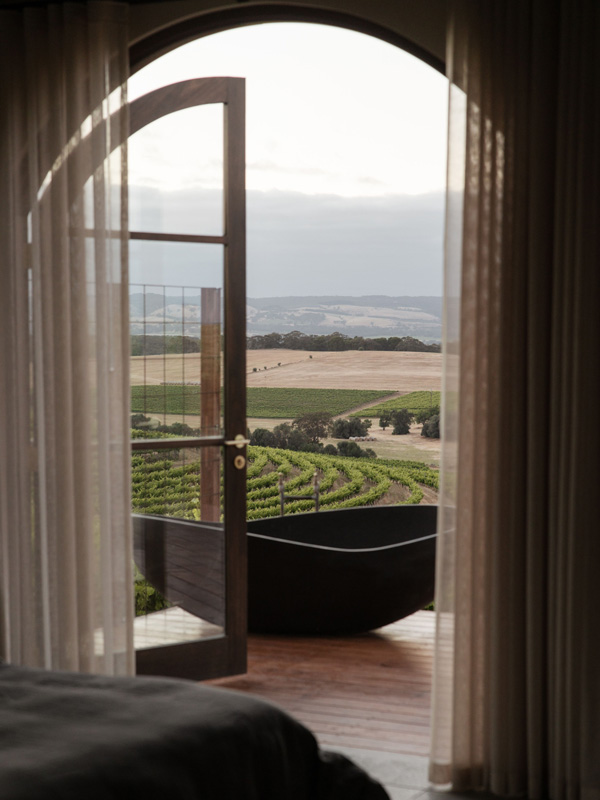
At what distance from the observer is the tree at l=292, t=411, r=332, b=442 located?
1029 centimetres

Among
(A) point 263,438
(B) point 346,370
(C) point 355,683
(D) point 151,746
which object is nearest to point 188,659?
(C) point 355,683

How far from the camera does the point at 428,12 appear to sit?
9.82 ft

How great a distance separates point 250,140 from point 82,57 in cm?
713

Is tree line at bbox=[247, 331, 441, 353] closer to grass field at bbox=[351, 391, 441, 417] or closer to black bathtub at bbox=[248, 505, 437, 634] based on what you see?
grass field at bbox=[351, 391, 441, 417]

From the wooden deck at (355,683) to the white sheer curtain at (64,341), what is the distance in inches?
31.6

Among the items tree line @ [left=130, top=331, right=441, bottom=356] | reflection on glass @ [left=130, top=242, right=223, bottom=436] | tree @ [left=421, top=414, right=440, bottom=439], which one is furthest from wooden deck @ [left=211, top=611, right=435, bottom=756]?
tree line @ [left=130, top=331, right=441, bottom=356]

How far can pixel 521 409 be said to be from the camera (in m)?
2.72

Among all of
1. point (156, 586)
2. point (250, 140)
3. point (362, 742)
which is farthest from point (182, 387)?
point (250, 140)

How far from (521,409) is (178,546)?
1.67m

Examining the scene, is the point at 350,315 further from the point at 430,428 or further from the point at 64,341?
the point at 64,341

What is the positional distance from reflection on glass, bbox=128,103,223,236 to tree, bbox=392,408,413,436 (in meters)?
6.68

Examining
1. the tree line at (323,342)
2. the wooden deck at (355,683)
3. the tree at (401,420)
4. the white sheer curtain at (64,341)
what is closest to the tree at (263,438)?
the tree line at (323,342)

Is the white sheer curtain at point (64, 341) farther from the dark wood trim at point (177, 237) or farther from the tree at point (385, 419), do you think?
the tree at point (385, 419)

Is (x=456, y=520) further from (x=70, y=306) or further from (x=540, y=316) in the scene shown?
(x=70, y=306)
